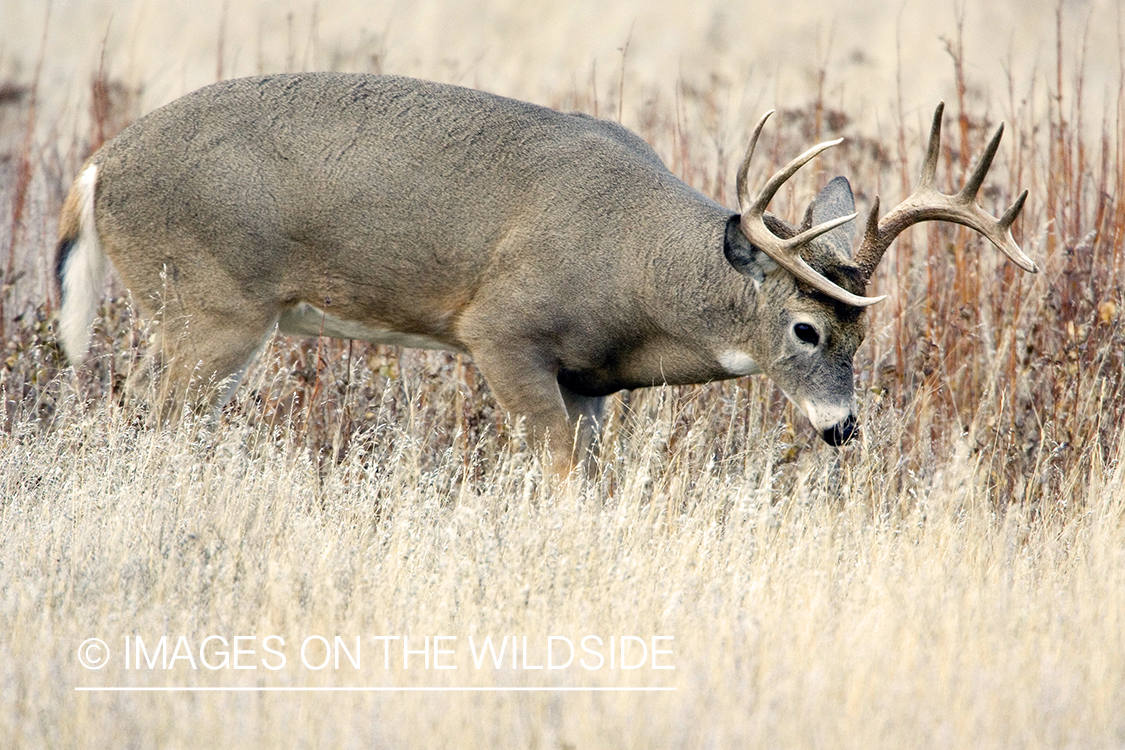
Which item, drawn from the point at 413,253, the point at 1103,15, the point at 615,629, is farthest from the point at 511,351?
the point at 1103,15

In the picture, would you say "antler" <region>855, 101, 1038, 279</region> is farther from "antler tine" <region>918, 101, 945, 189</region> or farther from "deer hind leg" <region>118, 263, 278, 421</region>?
"deer hind leg" <region>118, 263, 278, 421</region>

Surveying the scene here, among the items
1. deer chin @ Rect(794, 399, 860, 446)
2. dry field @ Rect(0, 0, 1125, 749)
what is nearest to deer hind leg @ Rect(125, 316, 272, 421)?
dry field @ Rect(0, 0, 1125, 749)

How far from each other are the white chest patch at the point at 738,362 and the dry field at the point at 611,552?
1.37ft

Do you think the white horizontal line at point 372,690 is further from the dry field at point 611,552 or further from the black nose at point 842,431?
the black nose at point 842,431

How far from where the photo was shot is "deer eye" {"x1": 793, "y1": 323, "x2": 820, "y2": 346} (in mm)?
5227

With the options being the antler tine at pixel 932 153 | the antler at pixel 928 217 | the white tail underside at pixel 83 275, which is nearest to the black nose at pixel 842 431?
the antler at pixel 928 217

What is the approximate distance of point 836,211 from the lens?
5.50m

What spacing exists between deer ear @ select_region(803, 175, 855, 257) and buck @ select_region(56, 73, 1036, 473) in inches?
0.5

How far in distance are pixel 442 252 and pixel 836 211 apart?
163cm

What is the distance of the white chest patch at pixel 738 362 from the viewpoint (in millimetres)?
5383

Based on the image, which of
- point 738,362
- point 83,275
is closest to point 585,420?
point 738,362

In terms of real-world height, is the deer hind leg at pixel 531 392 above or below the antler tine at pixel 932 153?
below

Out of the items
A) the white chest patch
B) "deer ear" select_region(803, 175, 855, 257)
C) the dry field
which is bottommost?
the dry field

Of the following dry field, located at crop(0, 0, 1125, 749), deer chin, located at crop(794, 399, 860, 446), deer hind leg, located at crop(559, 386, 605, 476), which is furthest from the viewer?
deer hind leg, located at crop(559, 386, 605, 476)
